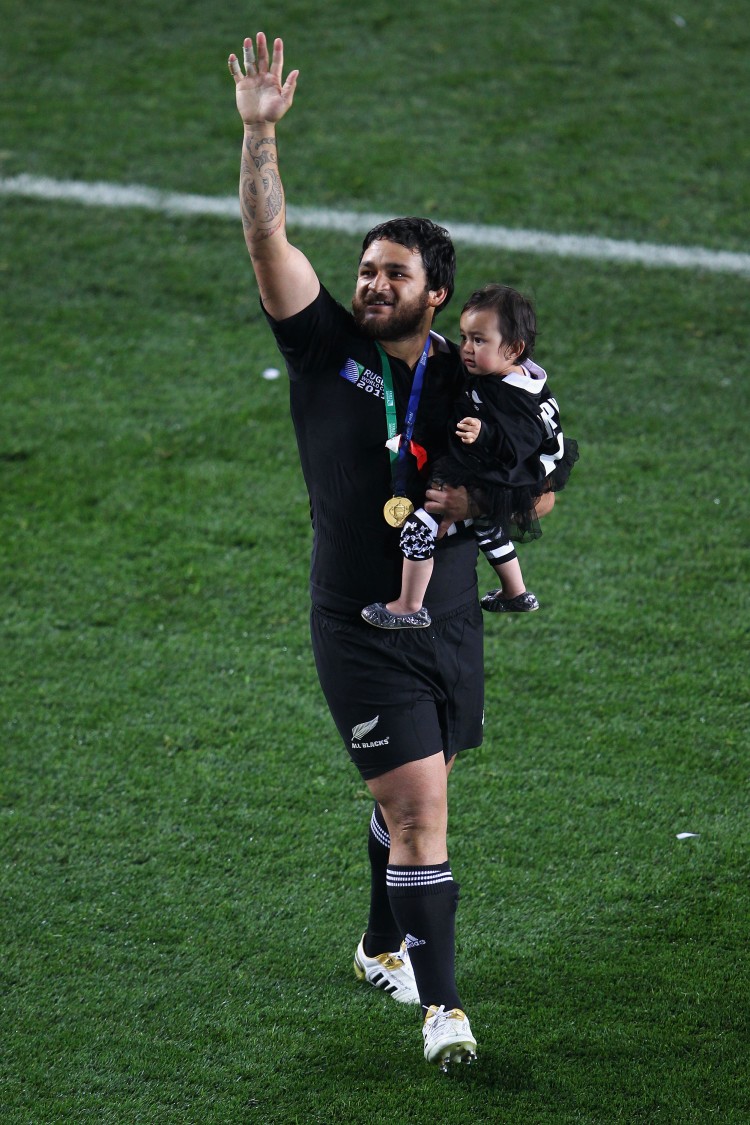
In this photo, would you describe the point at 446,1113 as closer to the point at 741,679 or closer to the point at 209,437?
the point at 741,679

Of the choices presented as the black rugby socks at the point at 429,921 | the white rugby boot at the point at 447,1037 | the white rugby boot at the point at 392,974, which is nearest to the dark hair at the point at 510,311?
the black rugby socks at the point at 429,921

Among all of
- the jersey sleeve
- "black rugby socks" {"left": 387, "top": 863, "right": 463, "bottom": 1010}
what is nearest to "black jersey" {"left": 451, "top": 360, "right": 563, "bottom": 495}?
the jersey sleeve

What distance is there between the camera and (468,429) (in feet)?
10.4

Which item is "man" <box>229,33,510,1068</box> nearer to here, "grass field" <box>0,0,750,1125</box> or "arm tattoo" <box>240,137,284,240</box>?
"arm tattoo" <box>240,137,284,240</box>

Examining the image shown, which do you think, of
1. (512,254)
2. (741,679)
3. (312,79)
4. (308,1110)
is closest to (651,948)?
(308,1110)

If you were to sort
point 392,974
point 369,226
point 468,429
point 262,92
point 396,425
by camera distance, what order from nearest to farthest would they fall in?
1. point 262,92
2. point 468,429
3. point 396,425
4. point 392,974
5. point 369,226

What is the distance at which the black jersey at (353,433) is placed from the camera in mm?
3238

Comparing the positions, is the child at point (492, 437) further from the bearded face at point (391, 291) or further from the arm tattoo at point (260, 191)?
the arm tattoo at point (260, 191)

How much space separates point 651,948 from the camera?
397 cm

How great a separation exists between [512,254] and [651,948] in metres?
5.28

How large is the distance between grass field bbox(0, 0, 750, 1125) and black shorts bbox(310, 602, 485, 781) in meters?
0.89

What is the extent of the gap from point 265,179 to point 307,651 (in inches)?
106

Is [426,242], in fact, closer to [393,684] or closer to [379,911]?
[393,684]

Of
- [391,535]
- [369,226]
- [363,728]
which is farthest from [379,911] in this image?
[369,226]
